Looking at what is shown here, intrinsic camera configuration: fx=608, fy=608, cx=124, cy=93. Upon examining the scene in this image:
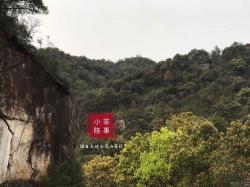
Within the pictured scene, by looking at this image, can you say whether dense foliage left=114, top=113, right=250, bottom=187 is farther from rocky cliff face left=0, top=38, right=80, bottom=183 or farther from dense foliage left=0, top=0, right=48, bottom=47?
dense foliage left=0, top=0, right=48, bottom=47

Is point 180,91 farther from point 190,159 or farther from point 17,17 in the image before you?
point 17,17

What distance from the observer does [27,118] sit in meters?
38.3

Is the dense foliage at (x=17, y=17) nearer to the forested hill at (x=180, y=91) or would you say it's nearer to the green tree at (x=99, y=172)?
the green tree at (x=99, y=172)

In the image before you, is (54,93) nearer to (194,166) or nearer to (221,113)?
(194,166)

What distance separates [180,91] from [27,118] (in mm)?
71031

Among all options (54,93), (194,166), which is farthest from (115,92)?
(54,93)

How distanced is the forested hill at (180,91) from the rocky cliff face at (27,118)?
46794mm

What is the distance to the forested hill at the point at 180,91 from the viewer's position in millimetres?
94188

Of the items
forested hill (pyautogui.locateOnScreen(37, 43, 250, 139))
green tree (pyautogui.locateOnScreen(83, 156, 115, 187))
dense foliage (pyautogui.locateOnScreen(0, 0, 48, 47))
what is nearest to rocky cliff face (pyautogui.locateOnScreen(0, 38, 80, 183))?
dense foliage (pyautogui.locateOnScreen(0, 0, 48, 47))

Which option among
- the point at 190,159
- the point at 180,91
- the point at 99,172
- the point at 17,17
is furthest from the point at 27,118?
the point at 180,91

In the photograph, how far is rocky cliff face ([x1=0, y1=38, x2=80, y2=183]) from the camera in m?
37.2

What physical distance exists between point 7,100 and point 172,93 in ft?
242

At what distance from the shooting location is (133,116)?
97625 millimetres

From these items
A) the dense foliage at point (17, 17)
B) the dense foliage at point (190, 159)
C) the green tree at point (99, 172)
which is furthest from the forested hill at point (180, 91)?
the dense foliage at point (17, 17)
